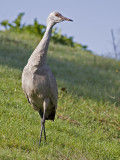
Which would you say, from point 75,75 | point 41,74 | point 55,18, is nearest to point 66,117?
point 41,74

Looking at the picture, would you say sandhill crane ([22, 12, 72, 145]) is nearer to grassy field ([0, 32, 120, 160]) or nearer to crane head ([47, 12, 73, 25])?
crane head ([47, 12, 73, 25])

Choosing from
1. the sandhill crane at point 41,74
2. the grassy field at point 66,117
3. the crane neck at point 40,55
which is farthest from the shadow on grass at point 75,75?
the crane neck at point 40,55

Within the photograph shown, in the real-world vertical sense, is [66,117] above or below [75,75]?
below

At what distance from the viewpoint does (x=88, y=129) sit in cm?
732

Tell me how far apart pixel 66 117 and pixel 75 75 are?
166 inches

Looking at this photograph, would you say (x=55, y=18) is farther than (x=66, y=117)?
No

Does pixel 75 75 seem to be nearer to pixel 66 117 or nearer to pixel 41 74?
pixel 66 117

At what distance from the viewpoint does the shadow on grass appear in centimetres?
955

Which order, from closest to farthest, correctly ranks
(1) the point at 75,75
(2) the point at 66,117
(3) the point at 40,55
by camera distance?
(3) the point at 40,55
(2) the point at 66,117
(1) the point at 75,75

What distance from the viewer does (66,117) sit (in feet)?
25.0

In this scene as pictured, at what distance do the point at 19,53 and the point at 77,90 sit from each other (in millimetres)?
3966

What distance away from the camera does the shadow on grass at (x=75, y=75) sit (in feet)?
31.3

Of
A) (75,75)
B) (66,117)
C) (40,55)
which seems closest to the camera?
(40,55)

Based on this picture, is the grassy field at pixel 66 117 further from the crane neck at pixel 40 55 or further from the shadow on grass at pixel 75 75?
the crane neck at pixel 40 55
